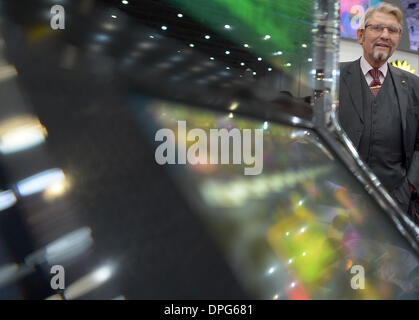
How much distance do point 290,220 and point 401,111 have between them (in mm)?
710

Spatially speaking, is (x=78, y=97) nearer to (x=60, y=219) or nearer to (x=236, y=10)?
(x=60, y=219)

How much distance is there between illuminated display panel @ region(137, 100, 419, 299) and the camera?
445 mm

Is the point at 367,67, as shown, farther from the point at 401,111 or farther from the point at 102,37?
the point at 102,37

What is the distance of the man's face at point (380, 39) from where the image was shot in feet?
3.25

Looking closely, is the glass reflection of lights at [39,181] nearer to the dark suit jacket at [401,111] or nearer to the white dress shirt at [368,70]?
the dark suit jacket at [401,111]

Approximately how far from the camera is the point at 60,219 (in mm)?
418

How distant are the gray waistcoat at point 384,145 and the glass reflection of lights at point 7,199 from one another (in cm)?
87

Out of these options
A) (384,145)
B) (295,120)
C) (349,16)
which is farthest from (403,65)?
(295,120)

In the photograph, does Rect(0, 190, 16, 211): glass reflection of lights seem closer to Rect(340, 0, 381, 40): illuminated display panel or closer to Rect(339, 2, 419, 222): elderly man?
Rect(339, 2, 419, 222): elderly man

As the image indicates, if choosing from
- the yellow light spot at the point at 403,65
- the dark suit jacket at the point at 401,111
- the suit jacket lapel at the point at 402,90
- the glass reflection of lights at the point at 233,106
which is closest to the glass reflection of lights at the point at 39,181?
the glass reflection of lights at the point at 233,106

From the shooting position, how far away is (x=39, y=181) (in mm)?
424

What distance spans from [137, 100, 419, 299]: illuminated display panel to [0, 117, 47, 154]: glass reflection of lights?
0.13 m

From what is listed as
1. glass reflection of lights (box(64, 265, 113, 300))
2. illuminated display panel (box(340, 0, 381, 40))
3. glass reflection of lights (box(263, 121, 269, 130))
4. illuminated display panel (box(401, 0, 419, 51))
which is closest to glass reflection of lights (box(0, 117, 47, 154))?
glass reflection of lights (box(64, 265, 113, 300))
